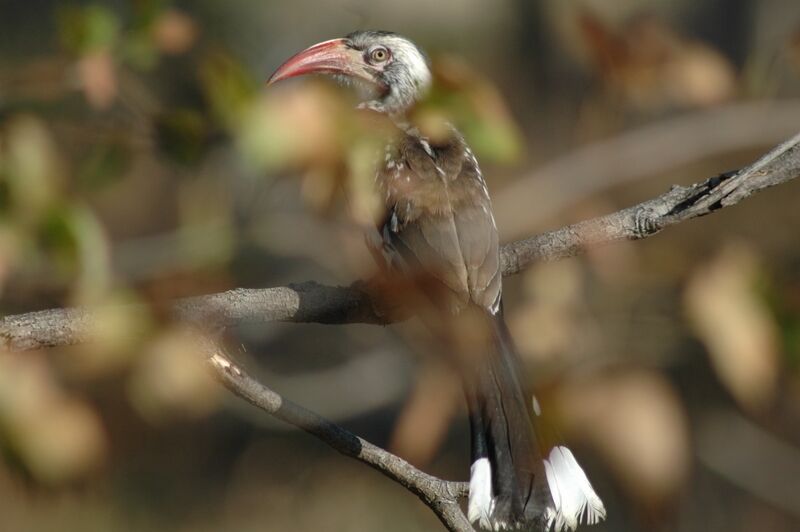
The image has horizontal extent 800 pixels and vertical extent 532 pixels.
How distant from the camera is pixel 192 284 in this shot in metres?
3.27

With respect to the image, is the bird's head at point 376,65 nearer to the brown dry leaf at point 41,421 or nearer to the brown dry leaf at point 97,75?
the brown dry leaf at point 97,75

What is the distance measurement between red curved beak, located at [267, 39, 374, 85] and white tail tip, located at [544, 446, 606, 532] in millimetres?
1694

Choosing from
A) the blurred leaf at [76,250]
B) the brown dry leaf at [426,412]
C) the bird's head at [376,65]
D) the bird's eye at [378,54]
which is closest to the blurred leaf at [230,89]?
the blurred leaf at [76,250]

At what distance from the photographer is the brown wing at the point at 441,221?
9.14ft

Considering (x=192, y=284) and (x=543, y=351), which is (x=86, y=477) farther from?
(x=543, y=351)

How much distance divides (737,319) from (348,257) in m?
1.07

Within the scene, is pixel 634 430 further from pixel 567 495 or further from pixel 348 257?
pixel 348 257

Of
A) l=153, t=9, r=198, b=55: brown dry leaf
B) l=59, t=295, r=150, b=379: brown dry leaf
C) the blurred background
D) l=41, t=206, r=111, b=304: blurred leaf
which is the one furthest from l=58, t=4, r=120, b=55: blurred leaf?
l=59, t=295, r=150, b=379: brown dry leaf

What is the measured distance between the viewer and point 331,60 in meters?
3.89

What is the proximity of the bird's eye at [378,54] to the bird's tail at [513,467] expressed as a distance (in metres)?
1.58

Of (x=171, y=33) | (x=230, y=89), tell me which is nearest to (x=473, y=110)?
(x=230, y=89)

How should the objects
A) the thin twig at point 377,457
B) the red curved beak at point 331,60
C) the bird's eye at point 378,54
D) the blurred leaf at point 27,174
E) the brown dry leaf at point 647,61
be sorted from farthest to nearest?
the bird's eye at point 378,54
the red curved beak at point 331,60
the brown dry leaf at point 647,61
the blurred leaf at point 27,174
the thin twig at point 377,457

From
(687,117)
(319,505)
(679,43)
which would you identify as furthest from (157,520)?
(679,43)

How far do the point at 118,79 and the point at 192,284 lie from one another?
1.98 ft
